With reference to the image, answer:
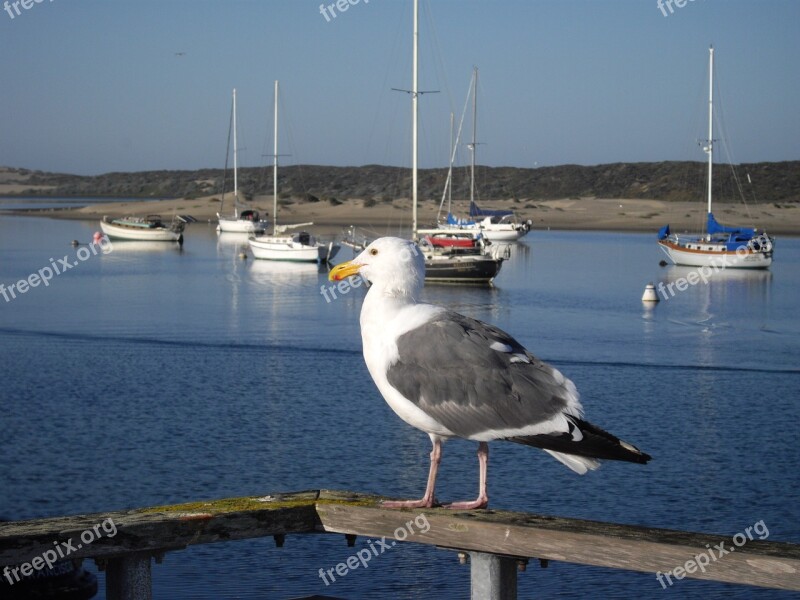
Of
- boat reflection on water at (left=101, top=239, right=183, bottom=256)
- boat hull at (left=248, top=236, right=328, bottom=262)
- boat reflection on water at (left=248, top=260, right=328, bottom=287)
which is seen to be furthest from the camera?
boat reflection on water at (left=101, top=239, right=183, bottom=256)

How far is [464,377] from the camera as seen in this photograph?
547 cm

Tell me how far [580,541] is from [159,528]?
1.59 metres

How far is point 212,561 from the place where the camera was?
10.6 meters

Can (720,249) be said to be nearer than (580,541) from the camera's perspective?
No

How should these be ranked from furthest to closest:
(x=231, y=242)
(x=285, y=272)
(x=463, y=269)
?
(x=231, y=242), (x=285, y=272), (x=463, y=269)

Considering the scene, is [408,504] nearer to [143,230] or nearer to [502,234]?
[143,230]

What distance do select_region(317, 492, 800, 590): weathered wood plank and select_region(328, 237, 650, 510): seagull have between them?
2.39 ft

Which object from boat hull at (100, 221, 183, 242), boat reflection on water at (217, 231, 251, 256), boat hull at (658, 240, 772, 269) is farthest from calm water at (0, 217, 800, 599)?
boat hull at (100, 221, 183, 242)

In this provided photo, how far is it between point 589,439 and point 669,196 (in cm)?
11761

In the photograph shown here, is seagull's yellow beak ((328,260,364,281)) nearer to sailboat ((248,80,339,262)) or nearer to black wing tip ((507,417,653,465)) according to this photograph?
black wing tip ((507,417,653,465))

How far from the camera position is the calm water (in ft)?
35.2

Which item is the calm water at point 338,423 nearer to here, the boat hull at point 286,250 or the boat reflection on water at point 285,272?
the boat reflection on water at point 285,272

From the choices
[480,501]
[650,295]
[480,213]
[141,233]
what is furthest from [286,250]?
[480,501]

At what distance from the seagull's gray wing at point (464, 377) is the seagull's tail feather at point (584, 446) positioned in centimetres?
23
